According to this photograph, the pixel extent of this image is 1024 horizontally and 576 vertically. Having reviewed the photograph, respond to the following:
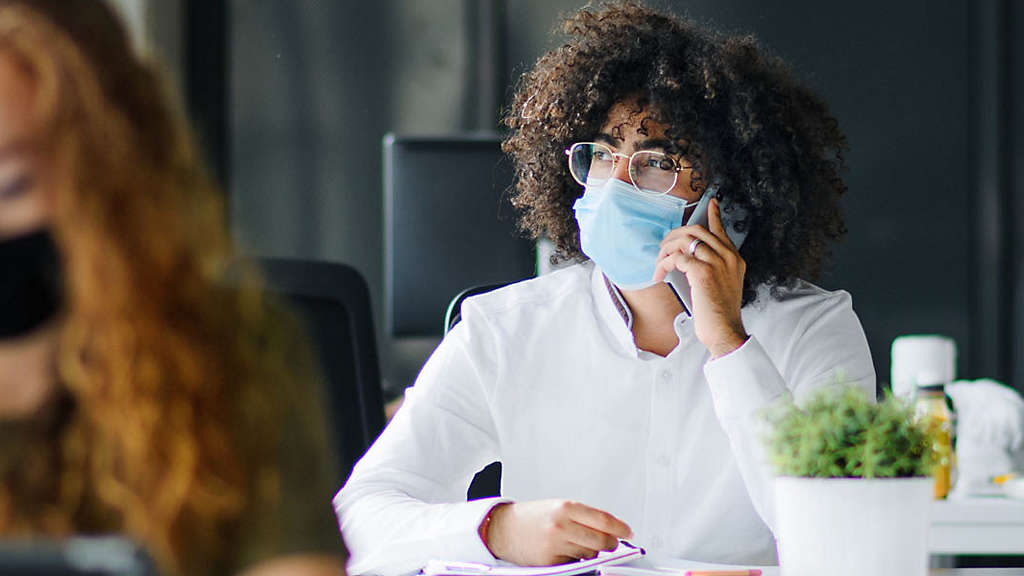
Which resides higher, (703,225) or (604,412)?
(703,225)

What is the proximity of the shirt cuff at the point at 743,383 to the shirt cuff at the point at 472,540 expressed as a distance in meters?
0.33

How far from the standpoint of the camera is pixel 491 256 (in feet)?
9.62

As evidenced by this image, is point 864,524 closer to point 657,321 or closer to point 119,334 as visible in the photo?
point 119,334

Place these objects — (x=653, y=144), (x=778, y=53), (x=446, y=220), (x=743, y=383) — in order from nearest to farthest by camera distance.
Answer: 1. (x=743, y=383)
2. (x=653, y=144)
3. (x=446, y=220)
4. (x=778, y=53)

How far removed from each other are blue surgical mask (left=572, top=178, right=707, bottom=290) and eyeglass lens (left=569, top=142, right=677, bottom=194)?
0.02m

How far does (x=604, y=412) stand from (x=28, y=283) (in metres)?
1.25

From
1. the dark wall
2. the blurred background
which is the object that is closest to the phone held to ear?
the blurred background

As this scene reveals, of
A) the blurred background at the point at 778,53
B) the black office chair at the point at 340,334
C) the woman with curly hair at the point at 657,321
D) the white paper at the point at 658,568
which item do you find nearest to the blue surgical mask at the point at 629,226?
the woman with curly hair at the point at 657,321

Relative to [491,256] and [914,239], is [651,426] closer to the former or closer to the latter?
[491,256]

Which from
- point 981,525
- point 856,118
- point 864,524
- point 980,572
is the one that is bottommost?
point 981,525

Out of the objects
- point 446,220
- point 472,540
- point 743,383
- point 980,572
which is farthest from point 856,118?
point 472,540

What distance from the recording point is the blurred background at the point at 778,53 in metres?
3.76

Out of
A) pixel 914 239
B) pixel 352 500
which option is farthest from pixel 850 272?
pixel 352 500

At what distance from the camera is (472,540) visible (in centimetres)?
127
